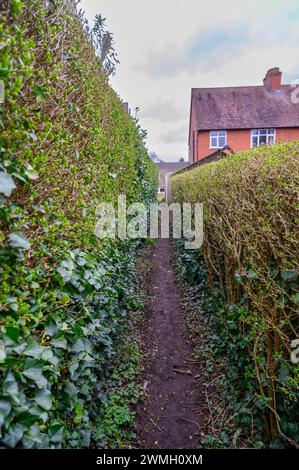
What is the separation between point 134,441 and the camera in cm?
261

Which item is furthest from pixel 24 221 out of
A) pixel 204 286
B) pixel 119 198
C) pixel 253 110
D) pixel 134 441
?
pixel 253 110

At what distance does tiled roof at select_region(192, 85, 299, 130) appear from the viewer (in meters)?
22.1

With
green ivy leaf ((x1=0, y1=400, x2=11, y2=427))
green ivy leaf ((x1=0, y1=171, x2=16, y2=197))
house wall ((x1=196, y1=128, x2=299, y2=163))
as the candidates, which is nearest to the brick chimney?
house wall ((x1=196, y1=128, x2=299, y2=163))

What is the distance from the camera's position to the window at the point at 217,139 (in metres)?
22.5

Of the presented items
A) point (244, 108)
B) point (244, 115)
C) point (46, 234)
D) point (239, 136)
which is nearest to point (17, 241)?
point (46, 234)

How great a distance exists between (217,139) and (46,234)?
76.3 ft

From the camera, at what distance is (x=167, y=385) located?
3367 millimetres

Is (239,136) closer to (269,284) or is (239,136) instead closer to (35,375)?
(269,284)

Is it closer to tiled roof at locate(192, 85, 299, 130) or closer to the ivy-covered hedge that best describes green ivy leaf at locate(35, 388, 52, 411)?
the ivy-covered hedge

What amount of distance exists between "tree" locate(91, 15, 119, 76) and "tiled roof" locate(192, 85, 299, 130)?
30.2ft

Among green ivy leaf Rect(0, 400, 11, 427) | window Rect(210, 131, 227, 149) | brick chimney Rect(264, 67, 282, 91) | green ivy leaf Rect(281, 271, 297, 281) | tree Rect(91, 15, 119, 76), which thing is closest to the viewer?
green ivy leaf Rect(0, 400, 11, 427)

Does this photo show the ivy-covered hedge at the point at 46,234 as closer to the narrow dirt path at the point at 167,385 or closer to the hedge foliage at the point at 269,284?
the narrow dirt path at the point at 167,385

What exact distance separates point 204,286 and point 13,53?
14.3 ft

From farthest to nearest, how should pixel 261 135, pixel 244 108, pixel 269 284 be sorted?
1. pixel 244 108
2. pixel 261 135
3. pixel 269 284
